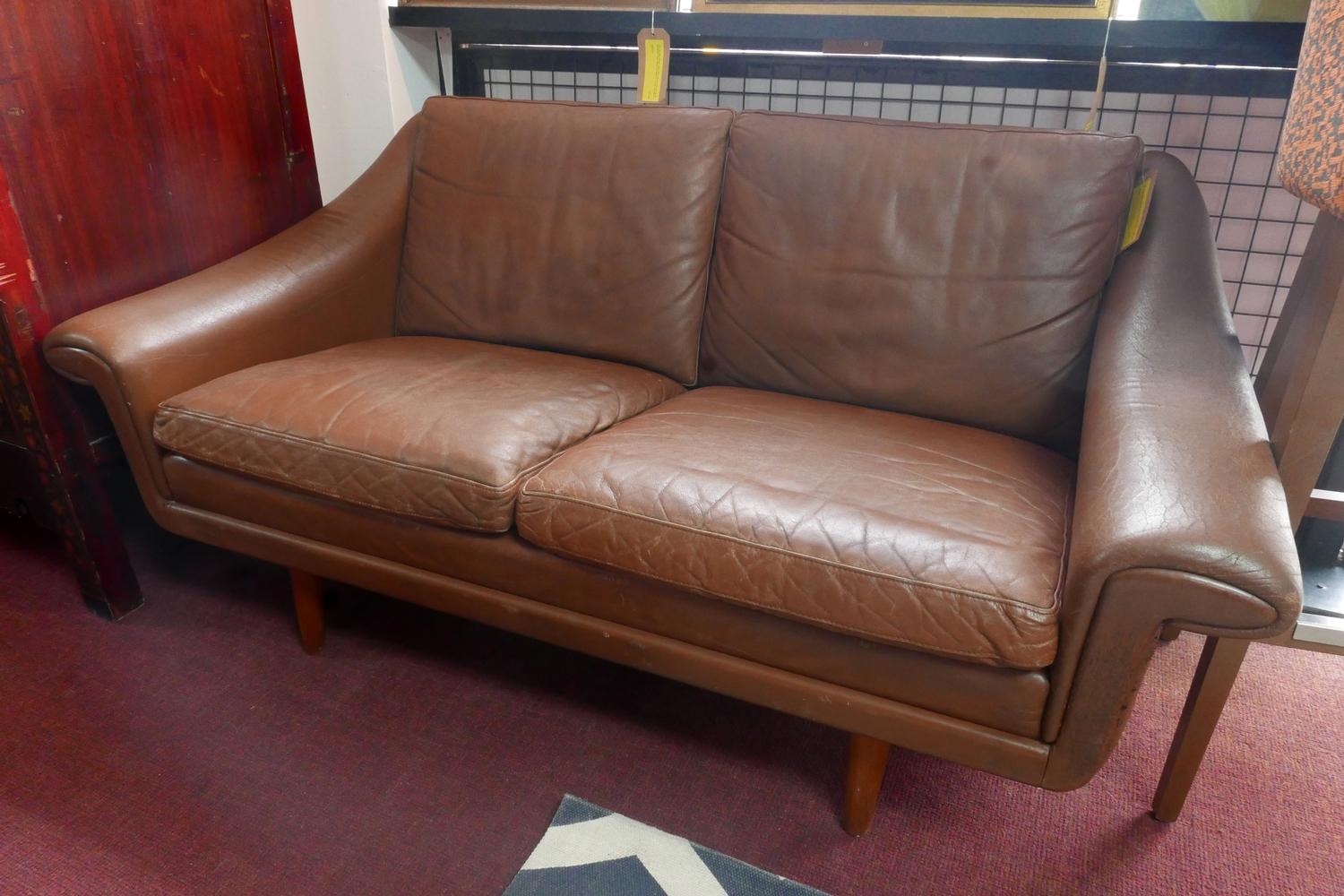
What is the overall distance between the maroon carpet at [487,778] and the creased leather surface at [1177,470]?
34cm

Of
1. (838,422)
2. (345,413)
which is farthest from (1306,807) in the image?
Result: (345,413)

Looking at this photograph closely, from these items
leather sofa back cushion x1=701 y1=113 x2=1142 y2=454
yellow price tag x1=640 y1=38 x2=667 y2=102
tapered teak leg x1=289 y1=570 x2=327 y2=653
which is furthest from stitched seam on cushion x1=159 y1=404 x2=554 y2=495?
yellow price tag x1=640 y1=38 x2=667 y2=102

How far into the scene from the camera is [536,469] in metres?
1.22

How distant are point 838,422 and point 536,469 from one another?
18.6 inches

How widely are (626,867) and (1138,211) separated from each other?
1.21m

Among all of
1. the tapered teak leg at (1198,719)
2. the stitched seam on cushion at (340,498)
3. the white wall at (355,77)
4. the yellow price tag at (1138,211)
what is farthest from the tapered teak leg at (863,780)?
the white wall at (355,77)

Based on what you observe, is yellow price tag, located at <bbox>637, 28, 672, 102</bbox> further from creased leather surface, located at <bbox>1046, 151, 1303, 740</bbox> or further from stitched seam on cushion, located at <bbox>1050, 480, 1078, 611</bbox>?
stitched seam on cushion, located at <bbox>1050, 480, 1078, 611</bbox>

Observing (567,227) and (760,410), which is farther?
(567,227)

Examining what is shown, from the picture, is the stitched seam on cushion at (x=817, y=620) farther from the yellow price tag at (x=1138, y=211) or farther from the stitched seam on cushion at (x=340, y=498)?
the yellow price tag at (x=1138, y=211)

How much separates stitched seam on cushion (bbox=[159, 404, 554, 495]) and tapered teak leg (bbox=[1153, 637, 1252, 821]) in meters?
0.90

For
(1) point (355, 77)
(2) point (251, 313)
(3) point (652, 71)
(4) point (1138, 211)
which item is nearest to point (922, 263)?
(4) point (1138, 211)

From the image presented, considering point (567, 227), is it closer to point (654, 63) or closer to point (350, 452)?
point (654, 63)

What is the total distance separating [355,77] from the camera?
2.00 metres

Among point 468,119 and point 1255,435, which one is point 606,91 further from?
point 1255,435
